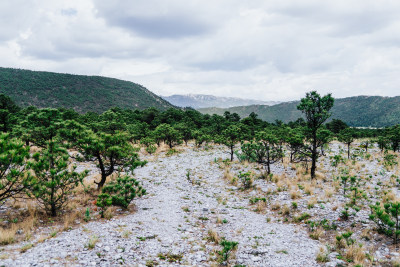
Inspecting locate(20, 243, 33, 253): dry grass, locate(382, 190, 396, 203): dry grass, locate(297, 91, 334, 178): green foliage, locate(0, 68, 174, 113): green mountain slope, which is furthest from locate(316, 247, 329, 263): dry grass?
locate(0, 68, 174, 113): green mountain slope

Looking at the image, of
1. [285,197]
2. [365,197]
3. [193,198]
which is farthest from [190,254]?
[365,197]

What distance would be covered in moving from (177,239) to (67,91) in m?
155

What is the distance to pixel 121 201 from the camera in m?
13.3

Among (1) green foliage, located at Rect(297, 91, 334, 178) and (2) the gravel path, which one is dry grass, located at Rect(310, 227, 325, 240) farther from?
(1) green foliage, located at Rect(297, 91, 334, 178)

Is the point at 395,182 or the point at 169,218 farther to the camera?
the point at 395,182

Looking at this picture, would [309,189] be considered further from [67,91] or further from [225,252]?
[67,91]

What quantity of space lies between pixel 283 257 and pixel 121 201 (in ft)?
31.5

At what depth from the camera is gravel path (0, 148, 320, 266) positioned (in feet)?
26.6

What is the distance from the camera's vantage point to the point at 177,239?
404 inches

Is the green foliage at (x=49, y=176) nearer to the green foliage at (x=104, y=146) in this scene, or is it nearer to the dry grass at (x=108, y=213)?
the dry grass at (x=108, y=213)

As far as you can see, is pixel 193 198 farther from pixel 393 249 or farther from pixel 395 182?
pixel 395 182

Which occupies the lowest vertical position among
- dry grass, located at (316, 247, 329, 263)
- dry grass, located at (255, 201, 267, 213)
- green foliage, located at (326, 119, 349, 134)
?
dry grass, located at (255, 201, 267, 213)

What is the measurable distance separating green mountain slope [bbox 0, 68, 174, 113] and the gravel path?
122 m

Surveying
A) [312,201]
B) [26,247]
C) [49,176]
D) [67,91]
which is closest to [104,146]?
[49,176]
